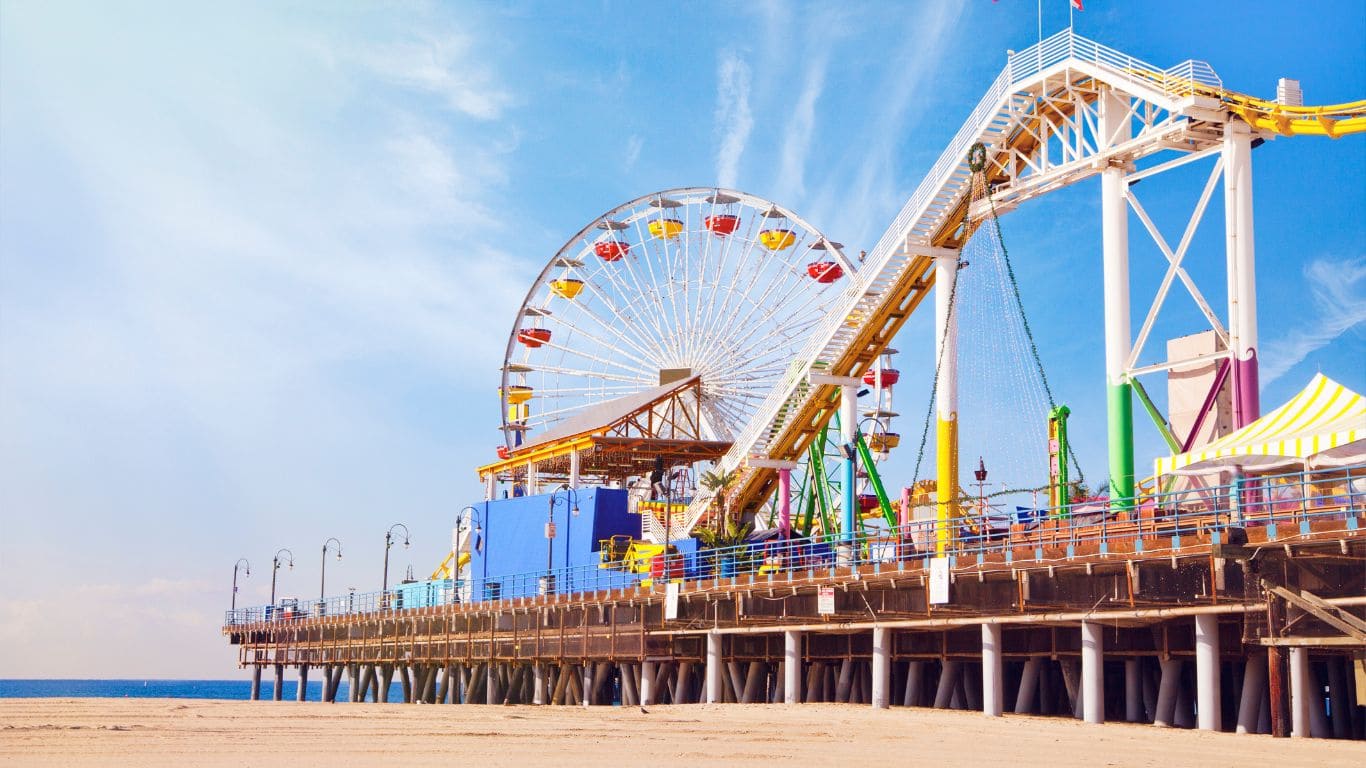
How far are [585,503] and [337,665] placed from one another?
1508 cm

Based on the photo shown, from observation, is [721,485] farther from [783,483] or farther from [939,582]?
[939,582]

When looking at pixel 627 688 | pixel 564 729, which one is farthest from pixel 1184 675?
pixel 627 688

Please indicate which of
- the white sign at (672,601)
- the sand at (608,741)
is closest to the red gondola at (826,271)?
the white sign at (672,601)

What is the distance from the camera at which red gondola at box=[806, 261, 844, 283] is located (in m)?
60.5

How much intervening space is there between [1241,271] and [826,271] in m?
31.1

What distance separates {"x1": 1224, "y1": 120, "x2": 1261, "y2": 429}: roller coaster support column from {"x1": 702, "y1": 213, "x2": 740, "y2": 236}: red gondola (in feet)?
106

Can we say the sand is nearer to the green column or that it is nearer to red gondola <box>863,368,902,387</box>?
the green column

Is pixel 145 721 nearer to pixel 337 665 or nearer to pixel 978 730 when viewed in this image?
pixel 978 730

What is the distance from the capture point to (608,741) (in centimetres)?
1928

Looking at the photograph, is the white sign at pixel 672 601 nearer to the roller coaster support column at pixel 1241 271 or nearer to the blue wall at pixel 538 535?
the blue wall at pixel 538 535

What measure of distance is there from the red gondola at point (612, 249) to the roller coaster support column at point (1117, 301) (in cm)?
3209

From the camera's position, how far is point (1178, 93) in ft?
101

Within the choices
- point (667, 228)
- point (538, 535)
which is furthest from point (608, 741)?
point (667, 228)

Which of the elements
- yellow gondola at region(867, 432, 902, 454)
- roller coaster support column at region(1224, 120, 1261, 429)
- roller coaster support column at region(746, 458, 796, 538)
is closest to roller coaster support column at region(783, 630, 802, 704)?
roller coaster support column at region(1224, 120, 1261, 429)
